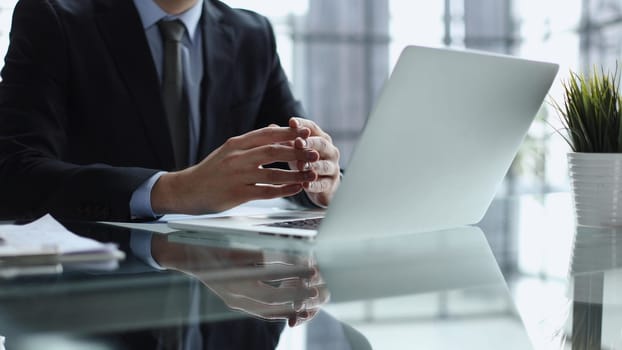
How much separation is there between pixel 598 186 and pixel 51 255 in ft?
2.59

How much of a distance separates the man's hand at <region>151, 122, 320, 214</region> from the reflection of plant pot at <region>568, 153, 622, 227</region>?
1.33ft

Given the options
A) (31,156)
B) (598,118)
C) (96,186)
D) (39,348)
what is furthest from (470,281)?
(31,156)

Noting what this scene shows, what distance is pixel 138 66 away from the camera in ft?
5.91

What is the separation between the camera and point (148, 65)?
1.79 m

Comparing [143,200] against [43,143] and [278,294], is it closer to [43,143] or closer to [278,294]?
[43,143]

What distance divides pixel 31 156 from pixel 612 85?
3.65 feet

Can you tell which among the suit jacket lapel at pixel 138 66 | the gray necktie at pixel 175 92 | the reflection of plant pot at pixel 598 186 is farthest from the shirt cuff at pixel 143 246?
the gray necktie at pixel 175 92

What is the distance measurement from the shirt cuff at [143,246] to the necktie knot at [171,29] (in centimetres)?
97

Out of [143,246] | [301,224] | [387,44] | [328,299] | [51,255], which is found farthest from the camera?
[387,44]

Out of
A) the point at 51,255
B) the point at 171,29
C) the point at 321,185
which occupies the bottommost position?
the point at 321,185

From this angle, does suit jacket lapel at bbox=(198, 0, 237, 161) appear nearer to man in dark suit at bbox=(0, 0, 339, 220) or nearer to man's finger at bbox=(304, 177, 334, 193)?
man in dark suit at bbox=(0, 0, 339, 220)

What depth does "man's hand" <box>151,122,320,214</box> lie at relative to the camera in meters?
1.09

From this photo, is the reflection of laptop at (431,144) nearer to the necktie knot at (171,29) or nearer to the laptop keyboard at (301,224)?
the laptop keyboard at (301,224)

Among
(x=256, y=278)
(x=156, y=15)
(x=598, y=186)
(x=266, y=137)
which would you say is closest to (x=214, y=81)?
(x=156, y=15)
